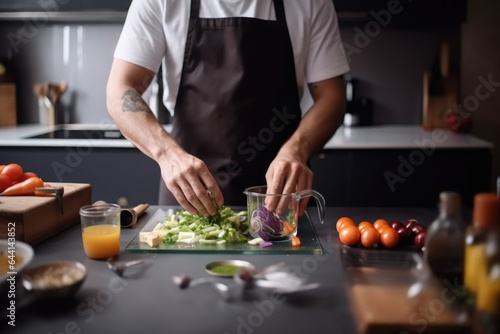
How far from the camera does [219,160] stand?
1.80 meters

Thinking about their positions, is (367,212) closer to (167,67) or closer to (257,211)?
(257,211)

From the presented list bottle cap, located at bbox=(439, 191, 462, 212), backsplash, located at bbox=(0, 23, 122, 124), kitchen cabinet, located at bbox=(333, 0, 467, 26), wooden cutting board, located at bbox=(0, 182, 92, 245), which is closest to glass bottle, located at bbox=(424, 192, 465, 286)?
bottle cap, located at bbox=(439, 191, 462, 212)

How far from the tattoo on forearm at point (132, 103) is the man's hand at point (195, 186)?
13.3 inches

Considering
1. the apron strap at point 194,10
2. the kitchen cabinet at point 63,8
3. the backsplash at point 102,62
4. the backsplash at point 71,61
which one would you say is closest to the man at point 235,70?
the apron strap at point 194,10

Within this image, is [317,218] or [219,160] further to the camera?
[219,160]

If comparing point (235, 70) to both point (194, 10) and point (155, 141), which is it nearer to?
point (194, 10)

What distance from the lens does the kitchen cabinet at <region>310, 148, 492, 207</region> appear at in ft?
8.28

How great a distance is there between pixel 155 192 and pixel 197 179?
1.40 m

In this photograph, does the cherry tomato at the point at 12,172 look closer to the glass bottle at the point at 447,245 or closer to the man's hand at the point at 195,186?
the man's hand at the point at 195,186

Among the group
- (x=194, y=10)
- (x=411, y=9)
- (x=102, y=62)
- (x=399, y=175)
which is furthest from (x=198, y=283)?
(x=102, y=62)

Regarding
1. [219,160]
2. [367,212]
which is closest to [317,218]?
[367,212]

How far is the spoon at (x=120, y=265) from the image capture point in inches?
41.2

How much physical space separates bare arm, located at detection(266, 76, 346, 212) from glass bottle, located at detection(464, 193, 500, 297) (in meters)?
0.49

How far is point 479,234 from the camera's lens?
84 centimetres
